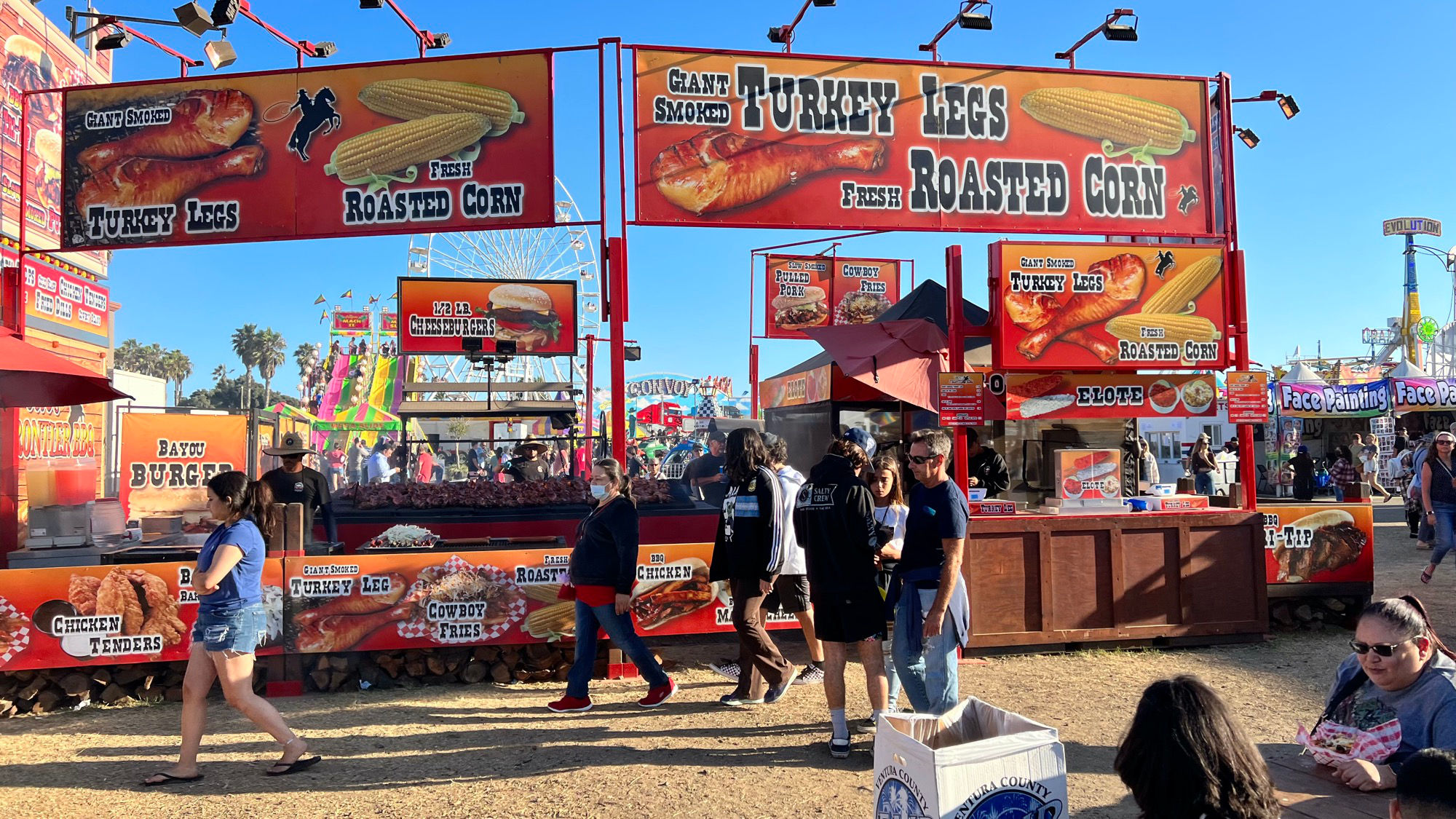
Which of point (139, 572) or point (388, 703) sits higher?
point (139, 572)

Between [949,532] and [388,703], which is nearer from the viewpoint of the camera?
[949,532]

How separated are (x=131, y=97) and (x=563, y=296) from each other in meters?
8.40

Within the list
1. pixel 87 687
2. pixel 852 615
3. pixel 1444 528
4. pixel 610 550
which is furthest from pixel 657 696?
pixel 1444 528

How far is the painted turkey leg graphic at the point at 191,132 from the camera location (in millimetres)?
7559

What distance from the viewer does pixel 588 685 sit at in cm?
654

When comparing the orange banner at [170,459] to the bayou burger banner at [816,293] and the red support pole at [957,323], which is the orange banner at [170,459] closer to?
the red support pole at [957,323]

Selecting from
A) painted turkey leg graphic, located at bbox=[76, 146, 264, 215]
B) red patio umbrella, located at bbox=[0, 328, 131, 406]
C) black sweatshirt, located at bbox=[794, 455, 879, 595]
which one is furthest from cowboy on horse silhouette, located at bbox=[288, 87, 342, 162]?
black sweatshirt, located at bbox=[794, 455, 879, 595]

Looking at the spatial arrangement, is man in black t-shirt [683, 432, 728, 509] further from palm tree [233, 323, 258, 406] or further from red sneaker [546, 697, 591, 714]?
palm tree [233, 323, 258, 406]

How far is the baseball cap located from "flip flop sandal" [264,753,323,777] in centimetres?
337

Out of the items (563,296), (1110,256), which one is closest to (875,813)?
(1110,256)

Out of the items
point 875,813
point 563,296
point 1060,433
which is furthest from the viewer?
point 563,296

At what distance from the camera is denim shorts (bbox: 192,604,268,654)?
179 inches

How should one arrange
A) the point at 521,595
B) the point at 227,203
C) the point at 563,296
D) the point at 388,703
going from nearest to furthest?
the point at 388,703
the point at 521,595
the point at 227,203
the point at 563,296

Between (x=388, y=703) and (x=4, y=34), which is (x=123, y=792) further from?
(x=4, y=34)
